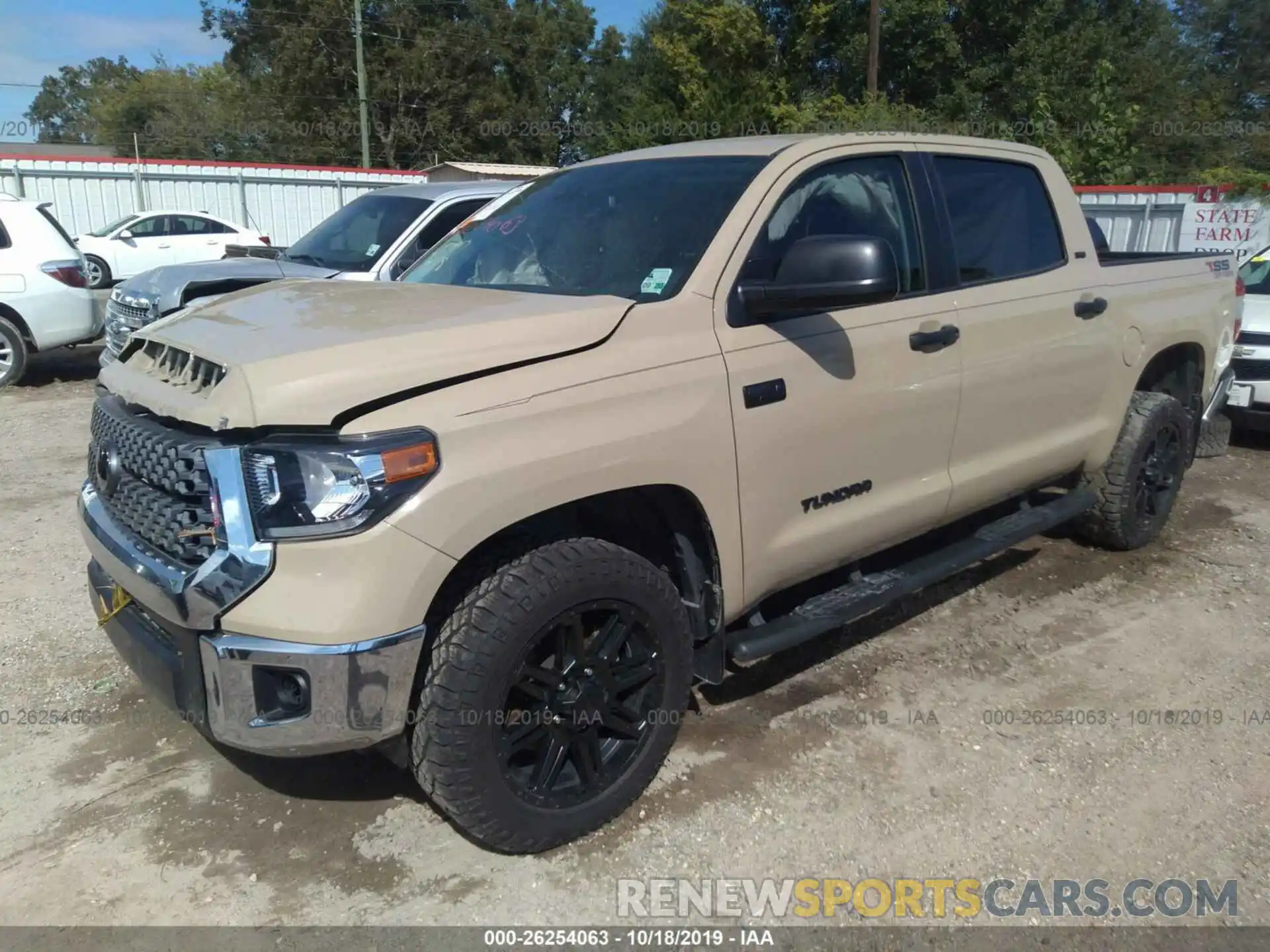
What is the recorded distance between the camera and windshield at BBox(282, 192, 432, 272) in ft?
26.0

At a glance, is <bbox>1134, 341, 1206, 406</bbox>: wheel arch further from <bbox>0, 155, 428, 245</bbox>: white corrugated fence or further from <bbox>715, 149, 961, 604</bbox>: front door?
<bbox>0, 155, 428, 245</bbox>: white corrugated fence

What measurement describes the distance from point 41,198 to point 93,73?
3374 inches

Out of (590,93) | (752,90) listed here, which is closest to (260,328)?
(752,90)

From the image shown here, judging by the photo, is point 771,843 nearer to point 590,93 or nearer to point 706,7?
point 706,7

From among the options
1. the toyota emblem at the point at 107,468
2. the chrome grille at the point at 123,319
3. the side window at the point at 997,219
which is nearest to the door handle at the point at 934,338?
the side window at the point at 997,219

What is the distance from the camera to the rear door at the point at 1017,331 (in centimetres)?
390

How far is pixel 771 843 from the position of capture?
2.96 metres

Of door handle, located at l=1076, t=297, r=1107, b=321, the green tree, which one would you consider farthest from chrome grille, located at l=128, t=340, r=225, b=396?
the green tree

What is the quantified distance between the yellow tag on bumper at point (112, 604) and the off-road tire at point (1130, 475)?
4.20 metres

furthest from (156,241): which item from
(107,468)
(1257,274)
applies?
(107,468)

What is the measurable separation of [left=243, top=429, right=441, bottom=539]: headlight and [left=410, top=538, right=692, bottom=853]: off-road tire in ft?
1.23

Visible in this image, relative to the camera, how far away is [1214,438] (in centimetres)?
636

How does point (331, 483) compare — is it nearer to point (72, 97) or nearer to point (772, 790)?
point (772, 790)

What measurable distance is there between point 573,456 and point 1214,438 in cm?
534
